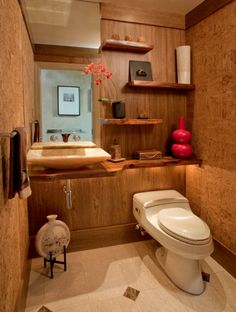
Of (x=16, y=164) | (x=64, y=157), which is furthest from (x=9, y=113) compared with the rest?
(x=64, y=157)

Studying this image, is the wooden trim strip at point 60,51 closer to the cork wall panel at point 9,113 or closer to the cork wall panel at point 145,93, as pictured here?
the cork wall panel at point 145,93

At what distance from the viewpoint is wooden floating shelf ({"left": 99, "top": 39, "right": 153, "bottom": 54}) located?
207 centimetres

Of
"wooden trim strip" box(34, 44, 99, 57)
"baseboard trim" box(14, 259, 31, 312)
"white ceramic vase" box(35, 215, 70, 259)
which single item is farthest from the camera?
"wooden trim strip" box(34, 44, 99, 57)

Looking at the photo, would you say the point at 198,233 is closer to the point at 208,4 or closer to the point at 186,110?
the point at 186,110

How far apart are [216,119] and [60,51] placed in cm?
154

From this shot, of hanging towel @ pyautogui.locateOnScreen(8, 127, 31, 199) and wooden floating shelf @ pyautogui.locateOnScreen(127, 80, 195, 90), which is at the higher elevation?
wooden floating shelf @ pyautogui.locateOnScreen(127, 80, 195, 90)

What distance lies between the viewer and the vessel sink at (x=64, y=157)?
1.51 meters

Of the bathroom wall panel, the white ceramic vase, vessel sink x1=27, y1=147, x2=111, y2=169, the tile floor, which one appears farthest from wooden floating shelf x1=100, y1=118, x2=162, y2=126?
the tile floor

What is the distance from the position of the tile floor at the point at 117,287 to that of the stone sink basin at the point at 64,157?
95 cm

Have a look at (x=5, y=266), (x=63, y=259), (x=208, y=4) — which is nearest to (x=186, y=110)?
(x=208, y=4)

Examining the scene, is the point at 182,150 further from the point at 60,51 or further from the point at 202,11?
the point at 60,51

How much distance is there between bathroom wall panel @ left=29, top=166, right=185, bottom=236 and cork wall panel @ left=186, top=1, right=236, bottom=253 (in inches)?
16.3

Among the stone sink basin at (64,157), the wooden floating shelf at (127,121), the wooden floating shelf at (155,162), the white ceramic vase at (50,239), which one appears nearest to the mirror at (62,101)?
the wooden floating shelf at (127,121)

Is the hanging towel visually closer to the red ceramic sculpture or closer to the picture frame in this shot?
the picture frame
